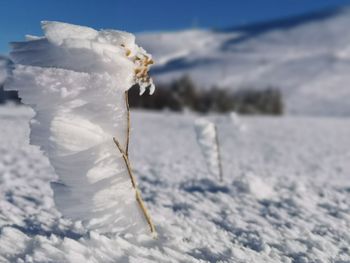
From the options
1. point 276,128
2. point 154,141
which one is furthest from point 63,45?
point 276,128

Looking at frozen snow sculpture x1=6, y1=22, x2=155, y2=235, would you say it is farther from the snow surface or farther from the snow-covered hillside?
the snow-covered hillside

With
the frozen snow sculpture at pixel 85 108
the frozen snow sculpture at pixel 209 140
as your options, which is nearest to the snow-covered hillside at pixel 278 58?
the frozen snow sculpture at pixel 209 140

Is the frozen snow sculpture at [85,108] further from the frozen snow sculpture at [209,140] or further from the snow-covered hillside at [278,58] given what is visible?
the snow-covered hillside at [278,58]

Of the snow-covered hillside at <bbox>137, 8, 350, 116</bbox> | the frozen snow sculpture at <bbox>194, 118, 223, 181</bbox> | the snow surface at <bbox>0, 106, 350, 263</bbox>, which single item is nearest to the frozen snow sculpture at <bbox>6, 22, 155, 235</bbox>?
the snow surface at <bbox>0, 106, 350, 263</bbox>

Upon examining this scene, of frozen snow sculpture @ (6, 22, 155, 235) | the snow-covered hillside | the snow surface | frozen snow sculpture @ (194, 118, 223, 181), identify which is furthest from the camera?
the snow-covered hillside

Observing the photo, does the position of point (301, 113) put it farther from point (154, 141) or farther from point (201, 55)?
point (201, 55)

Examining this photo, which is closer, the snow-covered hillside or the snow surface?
the snow surface

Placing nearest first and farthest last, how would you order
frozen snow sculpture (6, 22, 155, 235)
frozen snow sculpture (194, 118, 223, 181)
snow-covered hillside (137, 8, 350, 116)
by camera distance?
1. frozen snow sculpture (6, 22, 155, 235)
2. frozen snow sculpture (194, 118, 223, 181)
3. snow-covered hillside (137, 8, 350, 116)

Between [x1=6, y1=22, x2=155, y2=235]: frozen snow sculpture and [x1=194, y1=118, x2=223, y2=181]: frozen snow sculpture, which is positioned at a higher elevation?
[x1=6, y1=22, x2=155, y2=235]: frozen snow sculpture
